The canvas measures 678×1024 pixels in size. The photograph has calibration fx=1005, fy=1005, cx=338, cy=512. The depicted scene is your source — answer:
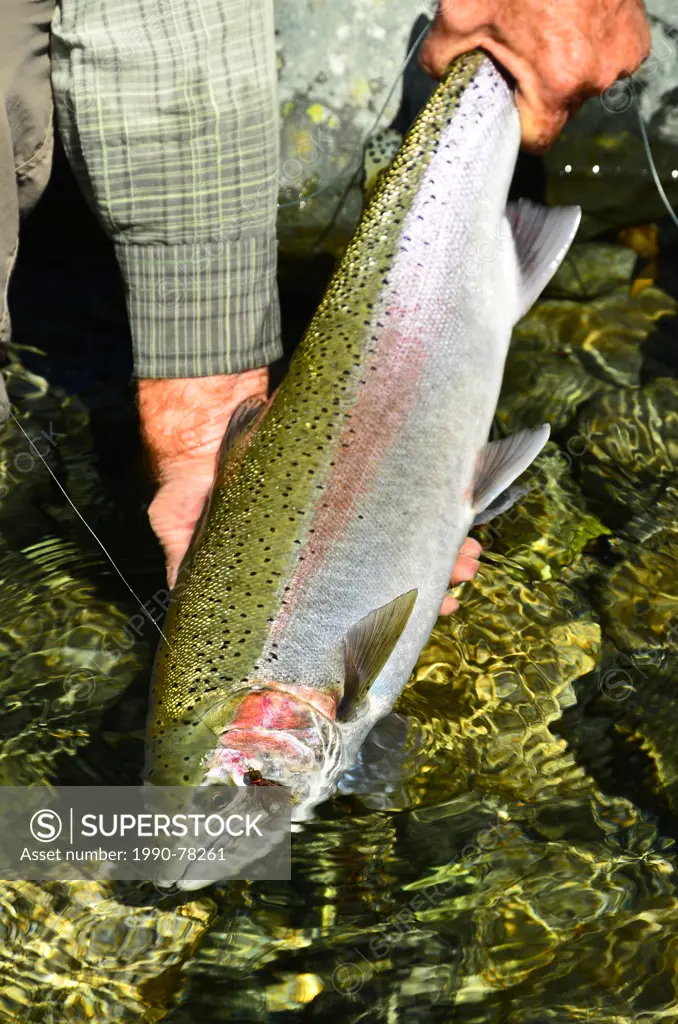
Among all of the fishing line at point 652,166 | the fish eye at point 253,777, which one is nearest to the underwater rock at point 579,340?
the fishing line at point 652,166

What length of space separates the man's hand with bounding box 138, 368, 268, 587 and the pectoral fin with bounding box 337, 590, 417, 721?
2.72 feet

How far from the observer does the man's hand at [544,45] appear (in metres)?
2.76

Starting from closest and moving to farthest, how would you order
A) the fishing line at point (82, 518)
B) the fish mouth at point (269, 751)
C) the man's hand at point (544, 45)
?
1. the fish mouth at point (269, 751)
2. the man's hand at point (544, 45)
3. the fishing line at point (82, 518)

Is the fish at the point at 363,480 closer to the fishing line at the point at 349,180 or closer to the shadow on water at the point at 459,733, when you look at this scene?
the shadow on water at the point at 459,733

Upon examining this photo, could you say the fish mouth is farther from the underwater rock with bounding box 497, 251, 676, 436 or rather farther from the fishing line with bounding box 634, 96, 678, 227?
the fishing line with bounding box 634, 96, 678, 227

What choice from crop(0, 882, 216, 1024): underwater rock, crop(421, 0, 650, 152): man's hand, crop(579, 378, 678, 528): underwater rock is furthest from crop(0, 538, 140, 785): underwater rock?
crop(421, 0, 650, 152): man's hand

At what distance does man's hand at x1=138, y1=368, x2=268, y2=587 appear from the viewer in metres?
3.02

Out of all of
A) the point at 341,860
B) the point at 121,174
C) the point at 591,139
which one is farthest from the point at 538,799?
the point at 591,139

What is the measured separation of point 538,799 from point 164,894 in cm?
102

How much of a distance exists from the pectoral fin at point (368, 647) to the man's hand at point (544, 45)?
4.79 ft

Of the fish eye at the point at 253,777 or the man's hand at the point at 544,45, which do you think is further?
the man's hand at the point at 544,45

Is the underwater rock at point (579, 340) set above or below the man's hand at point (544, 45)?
below

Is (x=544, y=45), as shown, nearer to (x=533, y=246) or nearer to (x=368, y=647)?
(x=533, y=246)

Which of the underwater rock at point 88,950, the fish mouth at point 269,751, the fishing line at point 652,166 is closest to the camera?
the fish mouth at point 269,751
